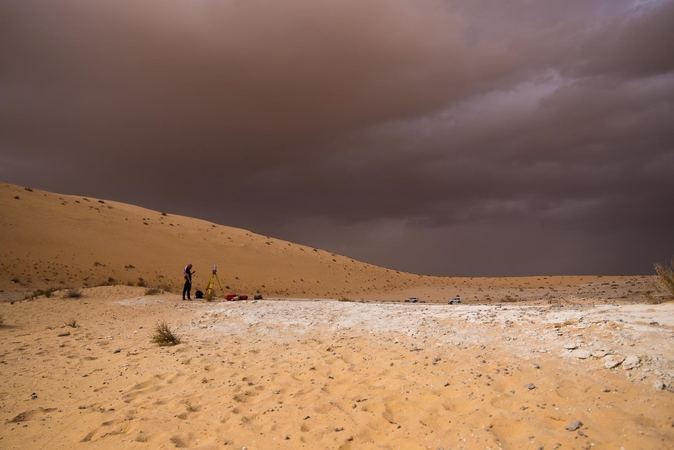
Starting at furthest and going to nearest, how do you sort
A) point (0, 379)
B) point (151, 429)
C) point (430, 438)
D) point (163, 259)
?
point (163, 259) → point (0, 379) → point (151, 429) → point (430, 438)

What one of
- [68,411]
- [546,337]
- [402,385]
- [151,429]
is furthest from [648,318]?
[68,411]

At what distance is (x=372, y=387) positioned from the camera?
20.0ft

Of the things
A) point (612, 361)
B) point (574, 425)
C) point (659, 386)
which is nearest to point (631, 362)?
point (612, 361)

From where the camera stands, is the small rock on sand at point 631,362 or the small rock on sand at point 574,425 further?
the small rock on sand at point 631,362

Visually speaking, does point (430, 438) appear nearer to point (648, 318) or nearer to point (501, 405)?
point (501, 405)

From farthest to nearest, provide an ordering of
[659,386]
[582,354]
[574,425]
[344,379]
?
[344,379] < [582,354] < [659,386] < [574,425]

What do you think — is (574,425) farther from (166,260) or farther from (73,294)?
(166,260)

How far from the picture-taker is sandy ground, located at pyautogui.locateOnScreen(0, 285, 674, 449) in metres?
4.49

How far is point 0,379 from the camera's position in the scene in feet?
24.5

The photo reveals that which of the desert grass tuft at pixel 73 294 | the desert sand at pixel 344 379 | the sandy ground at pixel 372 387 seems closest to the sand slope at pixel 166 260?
the desert grass tuft at pixel 73 294

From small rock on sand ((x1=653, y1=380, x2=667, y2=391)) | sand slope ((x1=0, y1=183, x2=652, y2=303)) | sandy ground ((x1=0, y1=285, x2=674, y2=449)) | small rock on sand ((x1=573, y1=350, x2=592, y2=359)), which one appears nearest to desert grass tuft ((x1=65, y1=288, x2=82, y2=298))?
sandy ground ((x1=0, y1=285, x2=674, y2=449))

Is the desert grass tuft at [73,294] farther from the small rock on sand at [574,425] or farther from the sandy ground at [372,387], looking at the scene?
the small rock on sand at [574,425]

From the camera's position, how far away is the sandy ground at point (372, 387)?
4488 millimetres

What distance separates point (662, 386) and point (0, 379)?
36.8ft
